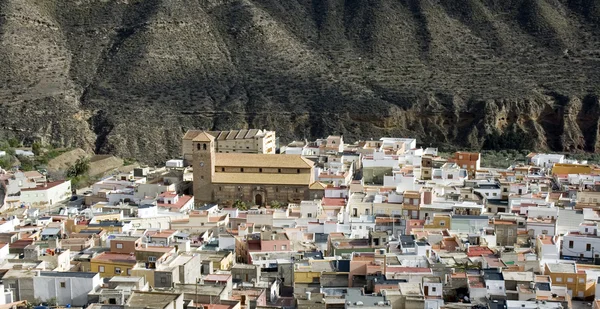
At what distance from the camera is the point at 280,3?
7419cm

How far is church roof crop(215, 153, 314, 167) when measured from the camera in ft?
126

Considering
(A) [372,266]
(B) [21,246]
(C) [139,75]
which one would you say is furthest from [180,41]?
(A) [372,266]

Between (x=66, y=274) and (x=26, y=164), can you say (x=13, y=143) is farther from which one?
(x=66, y=274)

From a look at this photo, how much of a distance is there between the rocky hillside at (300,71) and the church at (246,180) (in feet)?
57.6

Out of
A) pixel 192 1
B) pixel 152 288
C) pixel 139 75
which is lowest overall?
pixel 152 288

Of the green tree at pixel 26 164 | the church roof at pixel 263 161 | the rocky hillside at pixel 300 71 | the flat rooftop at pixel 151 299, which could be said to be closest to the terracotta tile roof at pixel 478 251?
the flat rooftop at pixel 151 299

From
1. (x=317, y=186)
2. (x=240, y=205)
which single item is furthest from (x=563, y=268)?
(x=240, y=205)

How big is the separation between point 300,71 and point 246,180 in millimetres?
26873

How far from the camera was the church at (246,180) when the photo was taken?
37.6 metres

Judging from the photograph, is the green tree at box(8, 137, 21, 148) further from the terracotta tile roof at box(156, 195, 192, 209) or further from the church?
the terracotta tile roof at box(156, 195, 192, 209)

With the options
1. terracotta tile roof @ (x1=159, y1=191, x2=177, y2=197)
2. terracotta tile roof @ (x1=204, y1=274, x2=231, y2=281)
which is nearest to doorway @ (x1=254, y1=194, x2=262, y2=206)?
terracotta tile roof @ (x1=159, y1=191, x2=177, y2=197)

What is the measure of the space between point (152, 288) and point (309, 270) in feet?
15.1

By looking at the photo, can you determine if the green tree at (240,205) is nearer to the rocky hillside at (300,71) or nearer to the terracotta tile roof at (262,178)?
the terracotta tile roof at (262,178)

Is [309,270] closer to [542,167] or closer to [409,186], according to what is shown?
[409,186]
